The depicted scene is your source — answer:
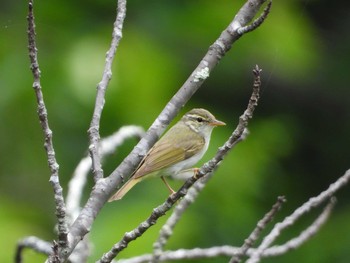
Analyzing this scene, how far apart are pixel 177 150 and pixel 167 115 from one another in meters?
1.31

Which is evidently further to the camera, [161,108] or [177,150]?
[161,108]

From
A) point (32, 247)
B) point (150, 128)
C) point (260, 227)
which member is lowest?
point (260, 227)

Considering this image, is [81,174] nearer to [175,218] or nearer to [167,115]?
[167,115]

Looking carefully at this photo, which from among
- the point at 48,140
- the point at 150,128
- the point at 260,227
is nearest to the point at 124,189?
the point at 150,128

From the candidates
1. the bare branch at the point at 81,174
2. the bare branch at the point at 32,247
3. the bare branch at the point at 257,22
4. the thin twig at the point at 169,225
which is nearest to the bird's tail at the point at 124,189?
the bare branch at the point at 81,174

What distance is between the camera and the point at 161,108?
18.8 feet

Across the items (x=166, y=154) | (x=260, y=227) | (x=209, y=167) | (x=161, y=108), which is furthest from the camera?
(x=161, y=108)

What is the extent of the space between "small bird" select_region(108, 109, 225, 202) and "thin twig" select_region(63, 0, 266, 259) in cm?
84

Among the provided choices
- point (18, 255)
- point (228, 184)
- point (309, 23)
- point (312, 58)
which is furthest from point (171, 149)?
point (309, 23)

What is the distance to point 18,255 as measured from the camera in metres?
3.26

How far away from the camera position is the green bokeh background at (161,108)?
545 centimetres

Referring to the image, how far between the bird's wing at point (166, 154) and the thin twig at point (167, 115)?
38.8 inches

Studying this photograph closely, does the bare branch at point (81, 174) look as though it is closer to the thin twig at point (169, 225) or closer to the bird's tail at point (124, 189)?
the bird's tail at point (124, 189)

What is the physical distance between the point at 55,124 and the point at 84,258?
2.98 meters
